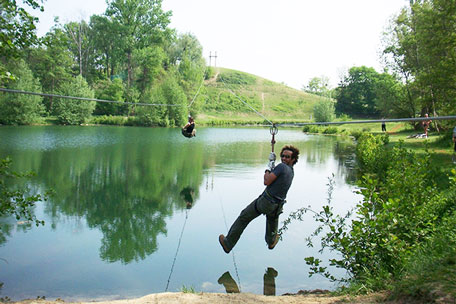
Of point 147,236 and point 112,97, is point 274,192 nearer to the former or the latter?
point 147,236

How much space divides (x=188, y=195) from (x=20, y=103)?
46638 millimetres

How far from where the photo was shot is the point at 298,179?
19.4m

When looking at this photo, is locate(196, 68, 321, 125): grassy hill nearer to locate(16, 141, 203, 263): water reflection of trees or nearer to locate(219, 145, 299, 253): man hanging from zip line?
locate(16, 141, 203, 263): water reflection of trees

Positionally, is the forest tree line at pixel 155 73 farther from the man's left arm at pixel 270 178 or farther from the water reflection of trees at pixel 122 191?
the man's left arm at pixel 270 178

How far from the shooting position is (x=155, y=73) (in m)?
74.9

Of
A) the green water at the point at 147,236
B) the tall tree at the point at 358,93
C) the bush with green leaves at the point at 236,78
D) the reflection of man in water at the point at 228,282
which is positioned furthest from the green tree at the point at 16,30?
the bush with green leaves at the point at 236,78

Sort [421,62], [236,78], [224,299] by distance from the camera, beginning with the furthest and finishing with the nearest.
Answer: [236,78]
[421,62]
[224,299]

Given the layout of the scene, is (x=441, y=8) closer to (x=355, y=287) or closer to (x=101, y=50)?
(x=355, y=287)

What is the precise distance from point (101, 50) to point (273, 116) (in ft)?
145

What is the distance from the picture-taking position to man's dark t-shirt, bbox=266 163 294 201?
21.7ft

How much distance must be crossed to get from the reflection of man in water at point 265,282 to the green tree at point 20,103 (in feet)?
173

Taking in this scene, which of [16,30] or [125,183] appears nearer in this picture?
[16,30]

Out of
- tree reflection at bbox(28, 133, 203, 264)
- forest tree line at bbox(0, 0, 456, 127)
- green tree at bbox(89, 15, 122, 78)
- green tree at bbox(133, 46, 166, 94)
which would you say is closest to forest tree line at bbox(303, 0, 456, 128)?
forest tree line at bbox(0, 0, 456, 127)

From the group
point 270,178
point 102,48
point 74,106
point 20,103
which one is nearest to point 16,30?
point 270,178
